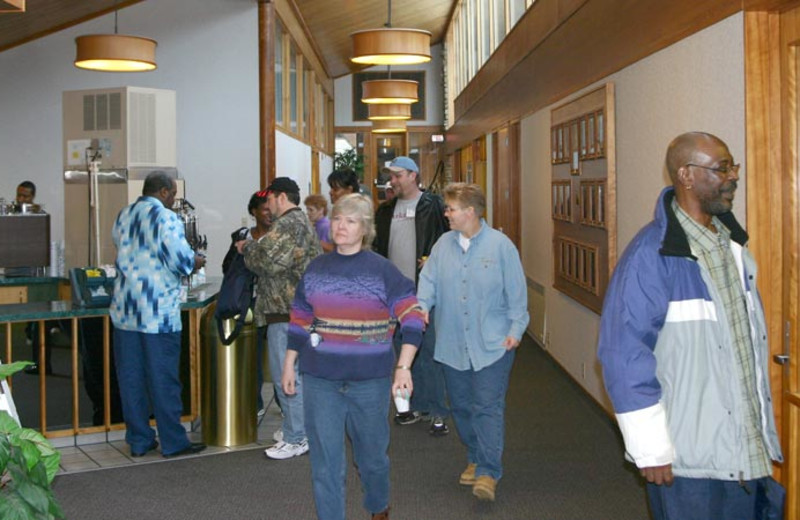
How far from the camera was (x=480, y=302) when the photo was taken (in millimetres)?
4367

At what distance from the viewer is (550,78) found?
801 cm

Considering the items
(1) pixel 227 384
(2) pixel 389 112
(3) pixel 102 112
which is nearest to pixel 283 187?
(1) pixel 227 384

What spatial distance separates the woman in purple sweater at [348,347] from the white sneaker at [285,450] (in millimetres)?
1706

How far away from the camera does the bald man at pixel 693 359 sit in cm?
246

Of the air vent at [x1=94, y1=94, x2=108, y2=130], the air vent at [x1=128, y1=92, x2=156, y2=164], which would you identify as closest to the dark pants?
the air vent at [x1=128, y1=92, x2=156, y2=164]

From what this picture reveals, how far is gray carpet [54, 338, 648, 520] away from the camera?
4.38 meters

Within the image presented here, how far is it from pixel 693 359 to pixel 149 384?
11.6ft

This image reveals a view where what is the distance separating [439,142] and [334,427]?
2009 centimetres

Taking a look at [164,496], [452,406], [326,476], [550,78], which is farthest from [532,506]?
[550,78]

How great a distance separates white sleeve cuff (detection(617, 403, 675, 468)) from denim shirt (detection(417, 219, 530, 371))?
1.83 m

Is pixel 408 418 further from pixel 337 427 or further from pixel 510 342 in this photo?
pixel 337 427

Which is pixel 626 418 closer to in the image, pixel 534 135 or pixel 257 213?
pixel 257 213

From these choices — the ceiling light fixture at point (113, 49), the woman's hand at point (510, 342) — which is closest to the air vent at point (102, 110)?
the ceiling light fixture at point (113, 49)

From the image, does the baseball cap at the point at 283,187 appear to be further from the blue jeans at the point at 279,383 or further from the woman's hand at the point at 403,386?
the woman's hand at the point at 403,386
